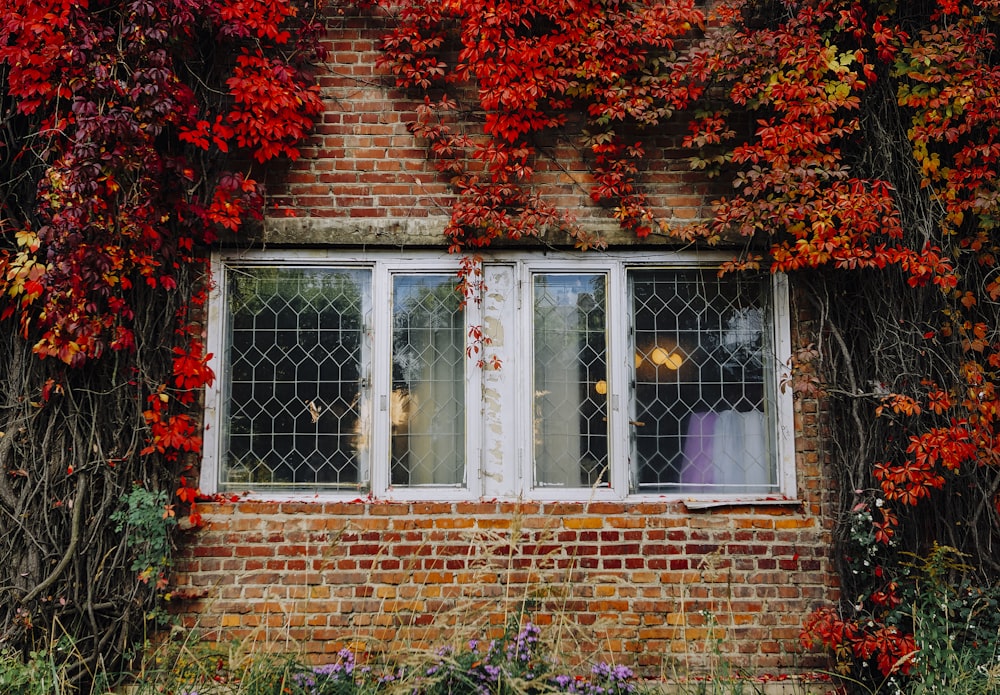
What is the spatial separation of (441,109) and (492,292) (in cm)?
120

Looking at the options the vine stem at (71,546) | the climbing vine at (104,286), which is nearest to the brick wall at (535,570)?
the climbing vine at (104,286)

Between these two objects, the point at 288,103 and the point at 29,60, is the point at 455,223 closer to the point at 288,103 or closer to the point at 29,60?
the point at 288,103

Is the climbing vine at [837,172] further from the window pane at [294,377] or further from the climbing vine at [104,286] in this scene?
the climbing vine at [104,286]

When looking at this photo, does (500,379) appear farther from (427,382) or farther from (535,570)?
(535,570)

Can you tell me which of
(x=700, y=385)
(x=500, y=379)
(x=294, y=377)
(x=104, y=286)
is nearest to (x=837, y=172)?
(x=700, y=385)

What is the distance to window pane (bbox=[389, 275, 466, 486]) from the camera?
4250mm

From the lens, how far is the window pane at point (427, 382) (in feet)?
13.9

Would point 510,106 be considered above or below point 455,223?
above

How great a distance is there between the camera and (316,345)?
4324 millimetres

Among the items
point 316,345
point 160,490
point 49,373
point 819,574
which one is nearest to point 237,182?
point 316,345

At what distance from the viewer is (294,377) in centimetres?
430

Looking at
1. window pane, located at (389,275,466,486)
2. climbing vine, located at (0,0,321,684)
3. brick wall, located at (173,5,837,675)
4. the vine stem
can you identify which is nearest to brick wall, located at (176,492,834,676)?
brick wall, located at (173,5,837,675)

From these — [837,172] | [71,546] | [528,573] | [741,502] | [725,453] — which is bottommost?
[528,573]

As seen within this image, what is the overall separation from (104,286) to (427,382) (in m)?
1.88
